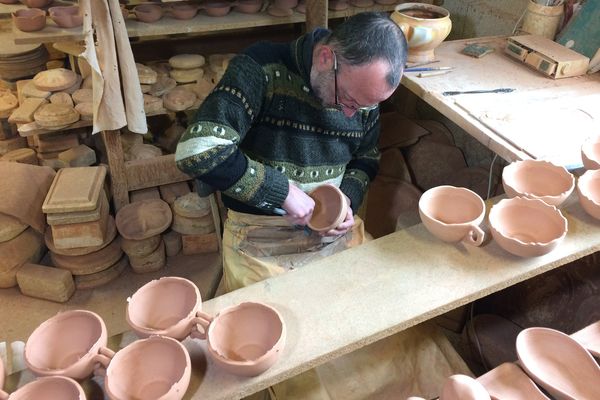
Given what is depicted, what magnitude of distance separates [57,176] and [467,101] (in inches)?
84.3

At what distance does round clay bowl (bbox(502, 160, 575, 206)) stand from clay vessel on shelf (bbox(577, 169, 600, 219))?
3cm

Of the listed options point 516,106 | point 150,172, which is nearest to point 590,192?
point 516,106

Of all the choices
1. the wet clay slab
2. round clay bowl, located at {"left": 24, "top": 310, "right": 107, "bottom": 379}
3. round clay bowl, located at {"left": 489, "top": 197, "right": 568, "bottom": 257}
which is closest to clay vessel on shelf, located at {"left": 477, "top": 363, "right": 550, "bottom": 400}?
round clay bowl, located at {"left": 489, "top": 197, "right": 568, "bottom": 257}

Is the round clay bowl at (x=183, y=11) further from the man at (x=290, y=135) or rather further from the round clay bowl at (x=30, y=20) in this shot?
the man at (x=290, y=135)

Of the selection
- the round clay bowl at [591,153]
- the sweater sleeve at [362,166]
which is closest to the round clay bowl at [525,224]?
the round clay bowl at [591,153]

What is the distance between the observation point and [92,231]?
9.19 ft

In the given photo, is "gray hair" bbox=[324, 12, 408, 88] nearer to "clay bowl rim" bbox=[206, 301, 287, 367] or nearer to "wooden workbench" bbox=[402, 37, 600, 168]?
"wooden workbench" bbox=[402, 37, 600, 168]

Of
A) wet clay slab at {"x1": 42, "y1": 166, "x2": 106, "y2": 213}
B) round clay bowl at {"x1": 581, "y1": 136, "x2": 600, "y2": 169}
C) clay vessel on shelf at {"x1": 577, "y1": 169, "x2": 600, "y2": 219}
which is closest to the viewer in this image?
clay vessel on shelf at {"x1": 577, "y1": 169, "x2": 600, "y2": 219}

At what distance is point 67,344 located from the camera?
114cm

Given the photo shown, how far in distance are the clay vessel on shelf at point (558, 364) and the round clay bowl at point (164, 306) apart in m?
0.87

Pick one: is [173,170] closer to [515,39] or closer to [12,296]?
[12,296]

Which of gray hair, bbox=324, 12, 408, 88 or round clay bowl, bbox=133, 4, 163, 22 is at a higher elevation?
gray hair, bbox=324, 12, 408, 88

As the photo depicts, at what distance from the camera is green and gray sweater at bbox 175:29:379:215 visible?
1613 millimetres

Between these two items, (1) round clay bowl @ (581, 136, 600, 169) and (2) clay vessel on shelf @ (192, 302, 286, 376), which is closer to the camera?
(2) clay vessel on shelf @ (192, 302, 286, 376)
